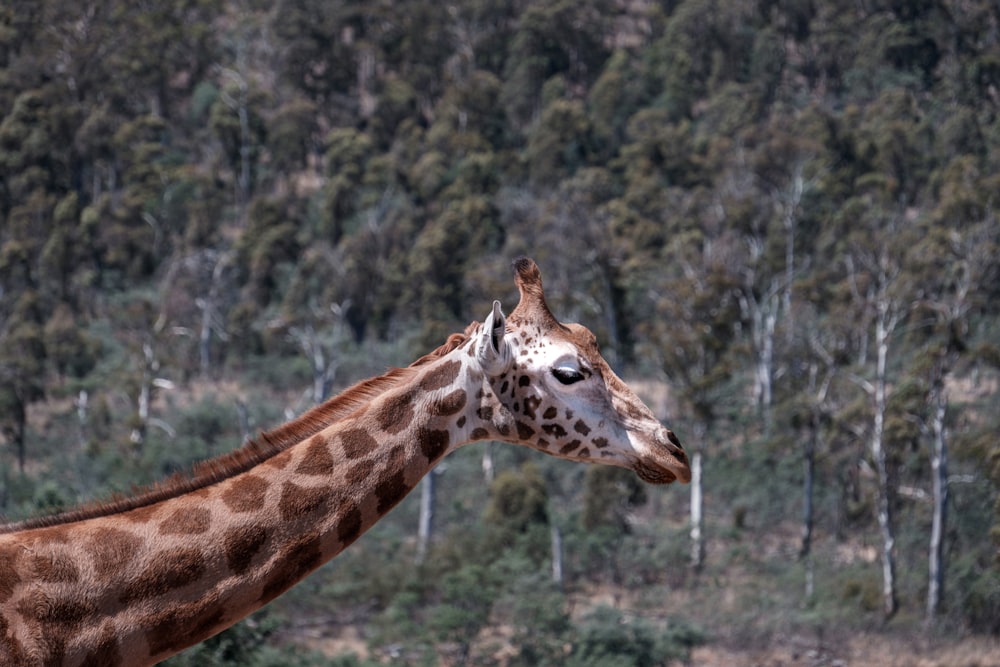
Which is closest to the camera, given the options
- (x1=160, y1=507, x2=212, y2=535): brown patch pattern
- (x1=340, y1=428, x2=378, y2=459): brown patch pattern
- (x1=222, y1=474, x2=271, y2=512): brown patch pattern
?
(x1=160, y1=507, x2=212, y2=535): brown patch pattern

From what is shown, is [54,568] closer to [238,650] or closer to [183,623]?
[183,623]

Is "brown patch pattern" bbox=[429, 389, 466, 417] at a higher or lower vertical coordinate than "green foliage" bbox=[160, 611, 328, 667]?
higher

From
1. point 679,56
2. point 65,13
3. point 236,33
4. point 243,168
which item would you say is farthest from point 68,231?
point 679,56

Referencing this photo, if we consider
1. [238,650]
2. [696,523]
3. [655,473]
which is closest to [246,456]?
[655,473]

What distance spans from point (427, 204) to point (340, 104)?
421 inches

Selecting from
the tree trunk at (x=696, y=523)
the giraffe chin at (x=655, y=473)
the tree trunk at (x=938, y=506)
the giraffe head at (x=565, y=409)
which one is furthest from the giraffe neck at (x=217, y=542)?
the tree trunk at (x=696, y=523)

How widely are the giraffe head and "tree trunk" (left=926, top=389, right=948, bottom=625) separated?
24401mm

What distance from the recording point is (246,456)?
156 inches

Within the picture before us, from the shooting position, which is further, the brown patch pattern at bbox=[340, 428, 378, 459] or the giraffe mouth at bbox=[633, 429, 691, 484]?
the giraffe mouth at bbox=[633, 429, 691, 484]

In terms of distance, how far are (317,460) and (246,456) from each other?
0.71ft

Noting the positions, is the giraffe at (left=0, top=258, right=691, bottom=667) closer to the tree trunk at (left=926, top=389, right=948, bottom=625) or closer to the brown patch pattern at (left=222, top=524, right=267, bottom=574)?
the brown patch pattern at (left=222, top=524, right=267, bottom=574)

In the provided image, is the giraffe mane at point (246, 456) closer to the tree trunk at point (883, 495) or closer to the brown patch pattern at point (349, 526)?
the brown patch pattern at point (349, 526)

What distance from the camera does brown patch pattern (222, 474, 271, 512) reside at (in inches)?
147

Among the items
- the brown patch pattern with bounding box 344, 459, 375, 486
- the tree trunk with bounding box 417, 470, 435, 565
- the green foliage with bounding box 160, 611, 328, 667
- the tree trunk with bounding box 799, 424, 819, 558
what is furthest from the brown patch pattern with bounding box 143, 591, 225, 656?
the tree trunk with bounding box 417, 470, 435, 565
